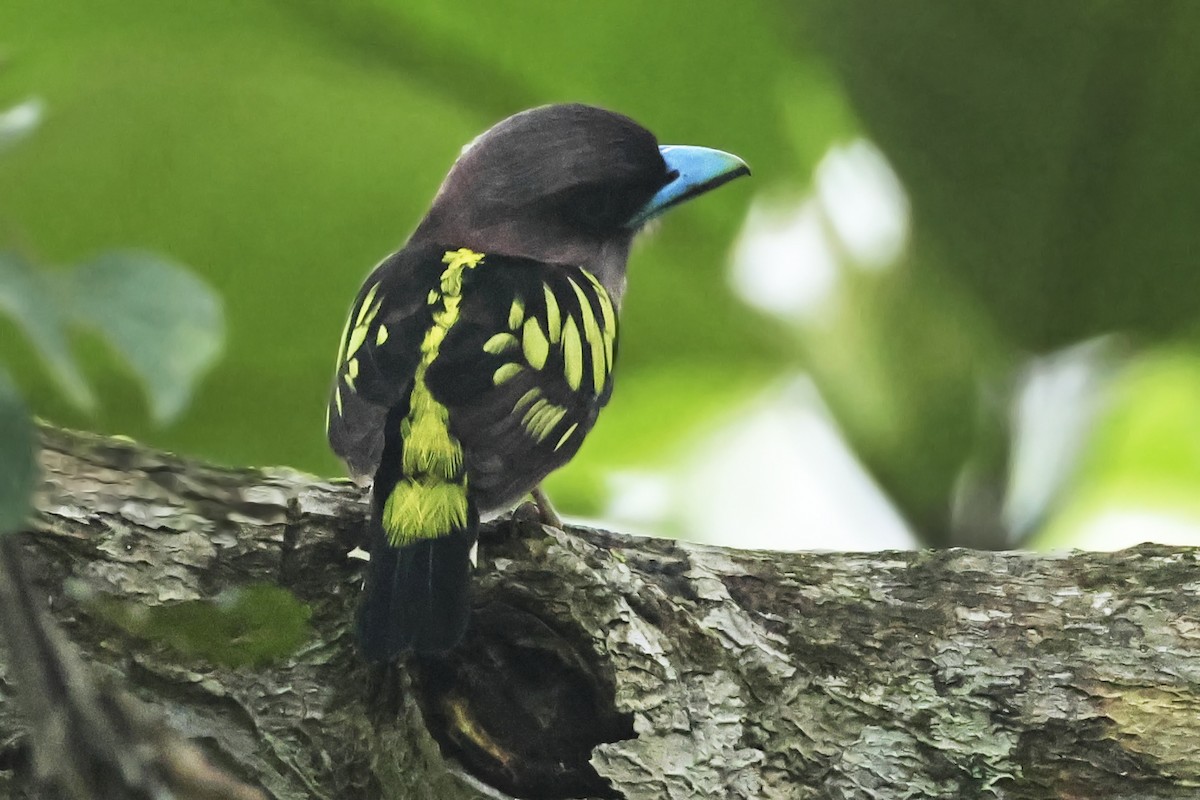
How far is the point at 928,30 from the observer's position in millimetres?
1966

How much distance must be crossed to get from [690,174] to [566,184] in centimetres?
16

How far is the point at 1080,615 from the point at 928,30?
1068 millimetres

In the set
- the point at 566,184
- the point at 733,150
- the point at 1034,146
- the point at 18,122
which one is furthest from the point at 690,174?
the point at 18,122

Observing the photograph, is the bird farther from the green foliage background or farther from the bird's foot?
the green foliage background

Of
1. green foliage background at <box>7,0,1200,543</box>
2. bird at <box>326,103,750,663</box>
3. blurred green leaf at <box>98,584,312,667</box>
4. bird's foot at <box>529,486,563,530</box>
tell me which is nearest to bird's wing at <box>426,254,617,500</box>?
bird at <box>326,103,750,663</box>

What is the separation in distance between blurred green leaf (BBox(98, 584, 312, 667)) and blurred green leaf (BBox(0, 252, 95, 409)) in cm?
69

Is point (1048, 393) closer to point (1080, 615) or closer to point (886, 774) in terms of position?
point (1080, 615)

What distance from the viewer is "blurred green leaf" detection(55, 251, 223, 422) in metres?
0.44

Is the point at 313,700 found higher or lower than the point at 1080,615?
lower

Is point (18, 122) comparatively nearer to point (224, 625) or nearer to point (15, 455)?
point (15, 455)

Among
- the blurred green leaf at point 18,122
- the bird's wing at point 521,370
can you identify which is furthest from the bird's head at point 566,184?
the blurred green leaf at point 18,122

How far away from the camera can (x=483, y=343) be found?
1.27 m

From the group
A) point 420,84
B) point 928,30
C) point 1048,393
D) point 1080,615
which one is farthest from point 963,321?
point 420,84

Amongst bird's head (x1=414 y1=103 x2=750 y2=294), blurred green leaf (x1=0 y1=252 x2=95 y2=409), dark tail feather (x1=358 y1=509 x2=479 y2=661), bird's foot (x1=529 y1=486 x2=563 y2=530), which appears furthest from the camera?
bird's head (x1=414 y1=103 x2=750 y2=294)
